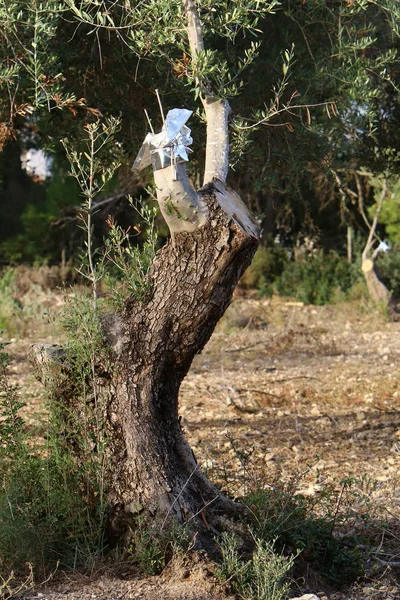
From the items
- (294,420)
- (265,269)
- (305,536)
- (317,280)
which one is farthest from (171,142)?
(265,269)

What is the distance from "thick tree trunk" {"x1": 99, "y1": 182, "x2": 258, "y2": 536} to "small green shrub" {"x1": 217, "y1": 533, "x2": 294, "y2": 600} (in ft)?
0.91

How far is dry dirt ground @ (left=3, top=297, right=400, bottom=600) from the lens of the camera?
3422 millimetres

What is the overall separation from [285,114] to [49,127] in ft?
5.59

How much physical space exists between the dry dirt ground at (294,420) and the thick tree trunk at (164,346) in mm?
327

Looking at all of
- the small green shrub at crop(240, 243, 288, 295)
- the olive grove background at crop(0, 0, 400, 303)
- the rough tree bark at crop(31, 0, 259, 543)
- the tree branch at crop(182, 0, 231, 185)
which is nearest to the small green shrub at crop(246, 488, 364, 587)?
the rough tree bark at crop(31, 0, 259, 543)

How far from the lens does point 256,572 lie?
3.22 m

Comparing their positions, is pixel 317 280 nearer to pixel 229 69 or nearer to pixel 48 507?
pixel 229 69

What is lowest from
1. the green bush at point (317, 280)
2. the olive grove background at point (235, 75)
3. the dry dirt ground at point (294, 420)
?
the dry dirt ground at point (294, 420)

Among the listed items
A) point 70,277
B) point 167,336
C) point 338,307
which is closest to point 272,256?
point 338,307

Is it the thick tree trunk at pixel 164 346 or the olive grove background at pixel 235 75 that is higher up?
the olive grove background at pixel 235 75

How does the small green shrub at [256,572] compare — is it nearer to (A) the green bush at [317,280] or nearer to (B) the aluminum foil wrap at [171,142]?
(B) the aluminum foil wrap at [171,142]

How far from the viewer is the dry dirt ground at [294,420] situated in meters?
3.42

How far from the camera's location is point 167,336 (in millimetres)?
3561

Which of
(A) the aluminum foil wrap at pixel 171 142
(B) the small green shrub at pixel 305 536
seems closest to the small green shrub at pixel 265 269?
(B) the small green shrub at pixel 305 536
